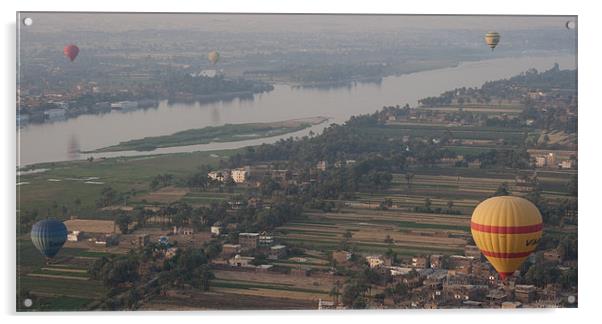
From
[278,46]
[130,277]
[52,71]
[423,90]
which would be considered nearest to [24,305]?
[130,277]

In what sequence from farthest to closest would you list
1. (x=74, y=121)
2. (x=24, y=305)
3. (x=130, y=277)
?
1. (x=74, y=121)
2. (x=130, y=277)
3. (x=24, y=305)

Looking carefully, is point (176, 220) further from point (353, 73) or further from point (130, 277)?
point (353, 73)

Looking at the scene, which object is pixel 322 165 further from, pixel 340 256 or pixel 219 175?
pixel 340 256

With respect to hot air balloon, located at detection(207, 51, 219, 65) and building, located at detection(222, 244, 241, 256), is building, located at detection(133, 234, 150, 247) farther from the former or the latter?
hot air balloon, located at detection(207, 51, 219, 65)

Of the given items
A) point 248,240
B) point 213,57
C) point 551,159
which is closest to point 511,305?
point 551,159

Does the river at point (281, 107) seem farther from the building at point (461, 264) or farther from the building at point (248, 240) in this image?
the building at point (461, 264)

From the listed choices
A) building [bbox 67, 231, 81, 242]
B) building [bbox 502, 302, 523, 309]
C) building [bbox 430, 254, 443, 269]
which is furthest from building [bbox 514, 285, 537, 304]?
building [bbox 67, 231, 81, 242]
